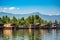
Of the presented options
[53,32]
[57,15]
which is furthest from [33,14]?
[53,32]

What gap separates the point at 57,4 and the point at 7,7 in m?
1.80

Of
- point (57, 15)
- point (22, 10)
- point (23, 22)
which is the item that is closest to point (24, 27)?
point (23, 22)

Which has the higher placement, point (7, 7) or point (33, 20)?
point (7, 7)

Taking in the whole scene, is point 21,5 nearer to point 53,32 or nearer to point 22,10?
point 22,10

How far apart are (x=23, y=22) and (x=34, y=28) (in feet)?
1.53

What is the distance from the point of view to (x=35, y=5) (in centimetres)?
784

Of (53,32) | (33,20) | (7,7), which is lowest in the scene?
(53,32)

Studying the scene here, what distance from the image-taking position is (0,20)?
8.13 m

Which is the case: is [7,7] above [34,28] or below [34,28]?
above

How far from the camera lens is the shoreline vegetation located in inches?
315

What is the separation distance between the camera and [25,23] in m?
8.19

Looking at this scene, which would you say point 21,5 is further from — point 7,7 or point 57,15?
point 57,15

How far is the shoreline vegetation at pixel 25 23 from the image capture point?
8.01m

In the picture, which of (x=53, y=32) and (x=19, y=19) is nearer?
(x=19, y=19)
